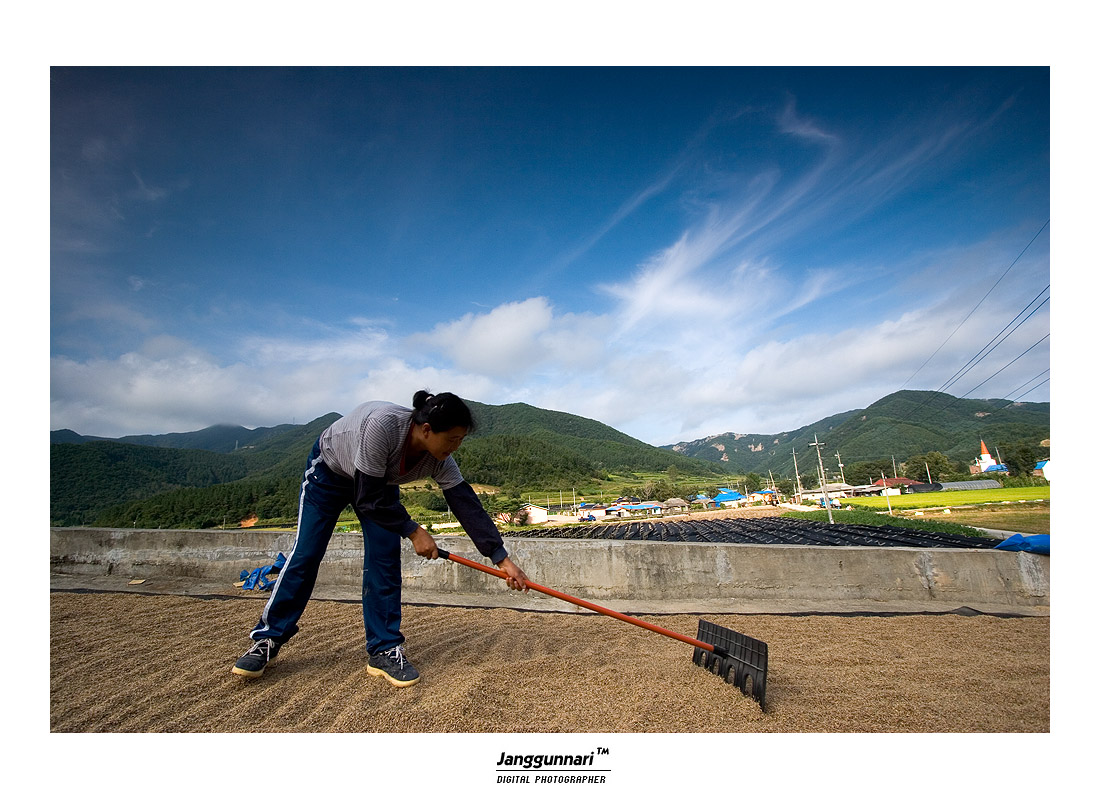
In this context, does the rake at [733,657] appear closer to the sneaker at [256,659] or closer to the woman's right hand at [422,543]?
the woman's right hand at [422,543]

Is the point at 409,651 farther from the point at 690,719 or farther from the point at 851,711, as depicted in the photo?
the point at 851,711

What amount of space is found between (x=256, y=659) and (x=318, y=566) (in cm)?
44

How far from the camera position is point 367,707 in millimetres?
1954

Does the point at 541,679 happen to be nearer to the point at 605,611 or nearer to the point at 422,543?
the point at 605,611

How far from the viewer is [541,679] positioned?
228 centimetres

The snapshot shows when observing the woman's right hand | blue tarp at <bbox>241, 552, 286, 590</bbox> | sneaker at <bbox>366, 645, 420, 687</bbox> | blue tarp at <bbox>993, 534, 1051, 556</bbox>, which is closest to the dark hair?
the woman's right hand

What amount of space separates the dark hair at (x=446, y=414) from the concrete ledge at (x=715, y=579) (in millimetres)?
2140

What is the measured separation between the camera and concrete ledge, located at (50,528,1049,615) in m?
3.88

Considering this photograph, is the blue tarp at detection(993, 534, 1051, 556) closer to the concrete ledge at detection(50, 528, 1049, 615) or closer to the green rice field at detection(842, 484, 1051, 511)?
the concrete ledge at detection(50, 528, 1049, 615)

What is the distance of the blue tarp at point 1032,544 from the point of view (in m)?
3.87

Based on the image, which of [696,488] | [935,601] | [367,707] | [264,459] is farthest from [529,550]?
[696,488]

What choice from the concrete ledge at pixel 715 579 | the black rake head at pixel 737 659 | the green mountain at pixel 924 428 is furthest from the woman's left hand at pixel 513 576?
the green mountain at pixel 924 428

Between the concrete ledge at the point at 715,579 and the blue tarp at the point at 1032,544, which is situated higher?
the blue tarp at the point at 1032,544

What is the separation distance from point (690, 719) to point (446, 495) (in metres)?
1.52
